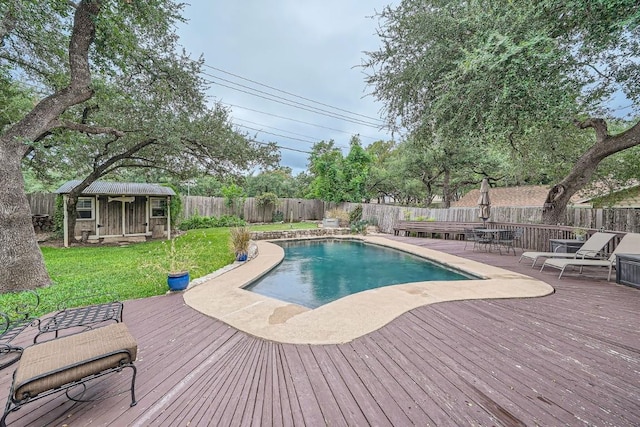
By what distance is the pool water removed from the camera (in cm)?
576

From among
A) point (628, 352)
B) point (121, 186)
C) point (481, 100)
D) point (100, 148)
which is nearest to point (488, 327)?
point (628, 352)

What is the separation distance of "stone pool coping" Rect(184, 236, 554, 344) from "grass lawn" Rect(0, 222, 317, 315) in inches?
37.2

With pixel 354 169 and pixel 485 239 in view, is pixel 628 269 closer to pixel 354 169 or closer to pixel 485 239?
pixel 485 239

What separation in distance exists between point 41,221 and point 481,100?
16.1 meters

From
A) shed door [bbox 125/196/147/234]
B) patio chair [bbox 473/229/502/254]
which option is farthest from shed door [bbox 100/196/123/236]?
patio chair [bbox 473/229/502/254]

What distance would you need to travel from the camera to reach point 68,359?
1.81 metres

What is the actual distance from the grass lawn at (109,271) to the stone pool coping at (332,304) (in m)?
0.94

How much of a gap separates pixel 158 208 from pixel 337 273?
928 centimetres

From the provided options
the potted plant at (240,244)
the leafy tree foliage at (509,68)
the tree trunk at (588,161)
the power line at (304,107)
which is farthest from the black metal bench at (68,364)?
the power line at (304,107)

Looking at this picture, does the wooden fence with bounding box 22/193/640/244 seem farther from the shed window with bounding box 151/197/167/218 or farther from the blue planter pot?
the blue planter pot

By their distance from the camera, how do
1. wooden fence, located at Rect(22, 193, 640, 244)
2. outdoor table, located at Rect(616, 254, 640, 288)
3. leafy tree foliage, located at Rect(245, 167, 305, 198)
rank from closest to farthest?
outdoor table, located at Rect(616, 254, 640, 288), wooden fence, located at Rect(22, 193, 640, 244), leafy tree foliage, located at Rect(245, 167, 305, 198)

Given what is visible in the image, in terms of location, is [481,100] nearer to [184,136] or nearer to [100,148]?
[184,136]

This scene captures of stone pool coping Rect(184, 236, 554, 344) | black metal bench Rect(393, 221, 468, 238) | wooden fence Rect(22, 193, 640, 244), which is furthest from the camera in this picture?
black metal bench Rect(393, 221, 468, 238)

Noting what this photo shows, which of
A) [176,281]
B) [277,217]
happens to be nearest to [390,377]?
[176,281]
